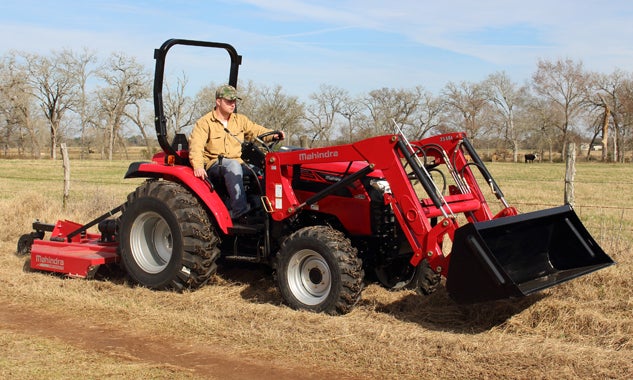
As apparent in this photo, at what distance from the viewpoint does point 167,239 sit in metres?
6.66

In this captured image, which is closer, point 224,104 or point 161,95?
point 161,95

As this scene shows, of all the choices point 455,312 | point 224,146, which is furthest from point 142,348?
point 455,312

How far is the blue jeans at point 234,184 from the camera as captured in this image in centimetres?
622

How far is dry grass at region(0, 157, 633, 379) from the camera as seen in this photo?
162 inches

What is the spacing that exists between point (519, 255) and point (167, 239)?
11.4 feet

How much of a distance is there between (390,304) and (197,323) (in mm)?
1713

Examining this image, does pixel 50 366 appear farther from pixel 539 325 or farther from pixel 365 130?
pixel 365 130

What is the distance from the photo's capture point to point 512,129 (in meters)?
62.9

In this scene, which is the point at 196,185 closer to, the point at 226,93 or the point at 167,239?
the point at 167,239

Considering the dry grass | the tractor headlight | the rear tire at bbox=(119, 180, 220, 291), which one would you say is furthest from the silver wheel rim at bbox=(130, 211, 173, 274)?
the tractor headlight

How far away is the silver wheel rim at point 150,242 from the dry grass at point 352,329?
33cm

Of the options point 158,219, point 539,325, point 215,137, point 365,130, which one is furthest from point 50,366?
point 365,130

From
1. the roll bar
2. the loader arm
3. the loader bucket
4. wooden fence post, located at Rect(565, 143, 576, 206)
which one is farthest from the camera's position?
wooden fence post, located at Rect(565, 143, 576, 206)

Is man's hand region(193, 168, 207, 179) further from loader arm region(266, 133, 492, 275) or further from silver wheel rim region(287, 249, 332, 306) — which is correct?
silver wheel rim region(287, 249, 332, 306)
